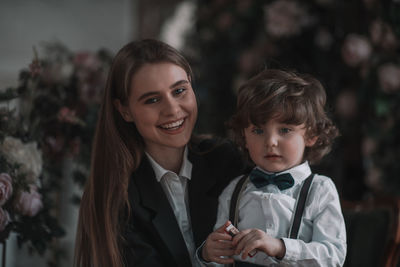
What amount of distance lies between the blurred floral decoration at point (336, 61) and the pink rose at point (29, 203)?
41.4 inches

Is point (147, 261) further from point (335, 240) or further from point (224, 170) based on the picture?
point (335, 240)

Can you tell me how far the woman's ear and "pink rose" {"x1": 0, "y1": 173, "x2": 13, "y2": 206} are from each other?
402 millimetres

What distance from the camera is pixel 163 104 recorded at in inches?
56.4

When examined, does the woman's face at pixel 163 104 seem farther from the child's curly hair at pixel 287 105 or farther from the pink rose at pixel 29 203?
the pink rose at pixel 29 203

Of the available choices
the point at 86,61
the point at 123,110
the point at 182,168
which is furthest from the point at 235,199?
the point at 86,61

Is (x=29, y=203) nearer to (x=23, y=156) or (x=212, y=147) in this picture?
(x=23, y=156)

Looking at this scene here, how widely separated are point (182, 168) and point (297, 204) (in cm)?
44

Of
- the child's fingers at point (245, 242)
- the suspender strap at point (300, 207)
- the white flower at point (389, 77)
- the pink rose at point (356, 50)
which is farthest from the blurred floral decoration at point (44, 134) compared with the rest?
the white flower at point (389, 77)

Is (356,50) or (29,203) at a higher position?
(356,50)

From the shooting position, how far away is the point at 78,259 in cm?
152

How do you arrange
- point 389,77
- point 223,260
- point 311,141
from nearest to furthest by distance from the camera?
1. point 223,260
2. point 311,141
3. point 389,77

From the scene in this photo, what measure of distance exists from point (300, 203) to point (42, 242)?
0.89m

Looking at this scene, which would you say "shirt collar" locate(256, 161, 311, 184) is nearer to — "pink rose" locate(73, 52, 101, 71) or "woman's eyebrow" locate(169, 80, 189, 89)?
"woman's eyebrow" locate(169, 80, 189, 89)

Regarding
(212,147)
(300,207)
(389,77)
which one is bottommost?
(300,207)
